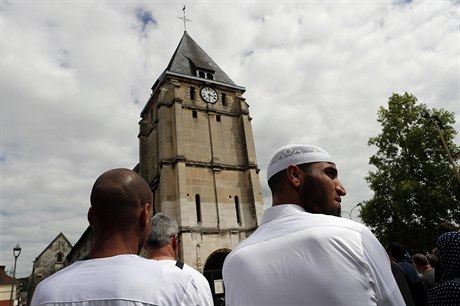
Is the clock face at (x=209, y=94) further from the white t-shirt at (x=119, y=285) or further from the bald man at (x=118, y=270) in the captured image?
the white t-shirt at (x=119, y=285)

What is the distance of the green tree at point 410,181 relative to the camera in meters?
18.7

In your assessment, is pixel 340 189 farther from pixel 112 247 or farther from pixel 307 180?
pixel 112 247

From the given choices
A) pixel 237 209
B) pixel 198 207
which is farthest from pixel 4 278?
pixel 237 209

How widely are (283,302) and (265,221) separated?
1.77 ft

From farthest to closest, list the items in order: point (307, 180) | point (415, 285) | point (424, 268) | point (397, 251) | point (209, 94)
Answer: point (209, 94), point (424, 268), point (397, 251), point (415, 285), point (307, 180)

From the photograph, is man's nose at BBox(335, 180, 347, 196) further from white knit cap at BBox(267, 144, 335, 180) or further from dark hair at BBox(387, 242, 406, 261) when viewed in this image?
dark hair at BBox(387, 242, 406, 261)

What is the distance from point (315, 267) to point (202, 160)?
2122 centimetres

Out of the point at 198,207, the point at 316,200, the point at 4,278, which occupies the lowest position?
the point at 316,200

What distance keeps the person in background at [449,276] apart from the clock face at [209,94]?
23383mm

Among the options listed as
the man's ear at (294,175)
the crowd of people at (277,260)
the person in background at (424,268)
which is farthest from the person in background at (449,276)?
the person in background at (424,268)

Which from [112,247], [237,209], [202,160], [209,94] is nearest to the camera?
[112,247]

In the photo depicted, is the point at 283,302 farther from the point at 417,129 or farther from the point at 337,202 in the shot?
the point at 417,129

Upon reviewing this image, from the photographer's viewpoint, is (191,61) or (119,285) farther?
(191,61)

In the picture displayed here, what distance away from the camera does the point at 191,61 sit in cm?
2692
